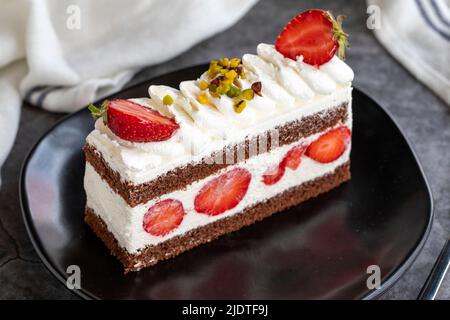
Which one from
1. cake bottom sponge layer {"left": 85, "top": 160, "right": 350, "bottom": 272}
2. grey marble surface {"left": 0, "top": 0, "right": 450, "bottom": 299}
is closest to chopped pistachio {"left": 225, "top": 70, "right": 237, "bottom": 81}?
cake bottom sponge layer {"left": 85, "top": 160, "right": 350, "bottom": 272}

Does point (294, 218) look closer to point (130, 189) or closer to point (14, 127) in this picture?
point (130, 189)

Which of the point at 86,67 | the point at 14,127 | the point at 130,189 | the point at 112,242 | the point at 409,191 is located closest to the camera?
the point at 130,189

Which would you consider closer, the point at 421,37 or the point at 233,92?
the point at 233,92

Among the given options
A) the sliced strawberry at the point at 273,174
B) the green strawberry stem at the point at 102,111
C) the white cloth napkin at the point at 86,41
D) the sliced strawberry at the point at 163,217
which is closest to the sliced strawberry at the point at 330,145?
the sliced strawberry at the point at 273,174

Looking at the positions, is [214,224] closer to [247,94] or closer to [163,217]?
[163,217]

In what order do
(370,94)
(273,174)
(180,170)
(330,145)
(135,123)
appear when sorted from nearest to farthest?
(135,123)
(180,170)
(273,174)
(330,145)
(370,94)

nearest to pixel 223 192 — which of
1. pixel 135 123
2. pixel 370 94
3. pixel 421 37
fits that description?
pixel 135 123

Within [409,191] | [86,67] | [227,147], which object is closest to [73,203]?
[227,147]

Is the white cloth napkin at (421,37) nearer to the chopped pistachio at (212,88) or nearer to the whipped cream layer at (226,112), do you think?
the whipped cream layer at (226,112)
